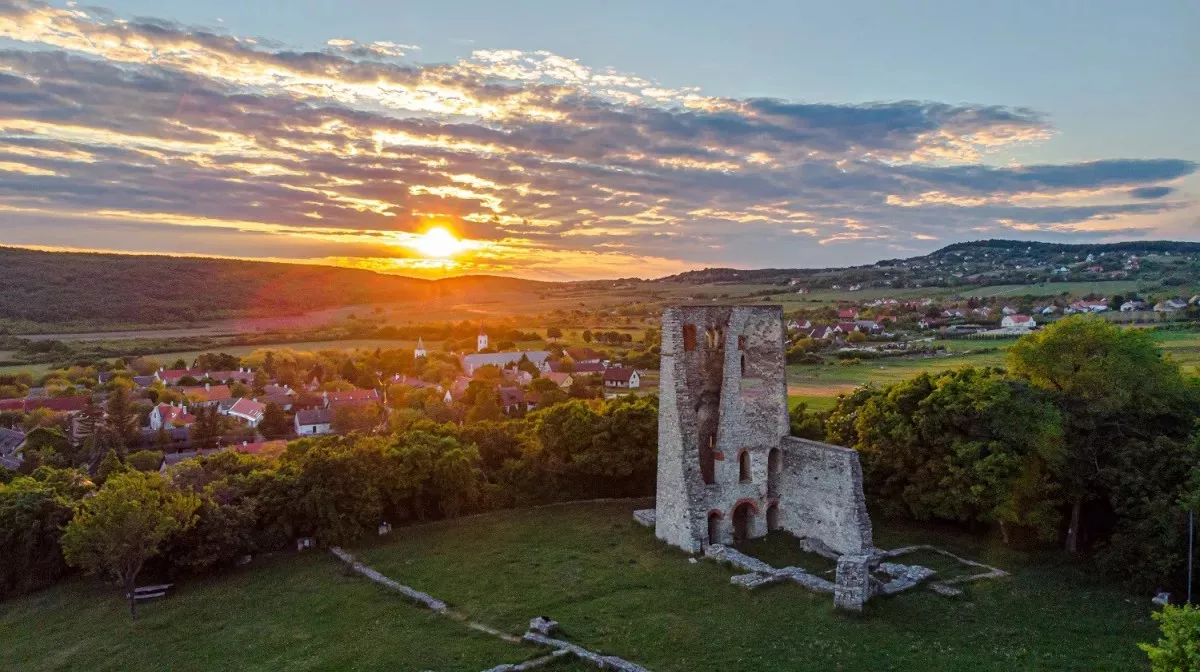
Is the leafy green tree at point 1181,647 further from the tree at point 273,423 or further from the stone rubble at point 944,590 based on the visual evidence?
the tree at point 273,423

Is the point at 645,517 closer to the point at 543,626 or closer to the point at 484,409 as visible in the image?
the point at 543,626

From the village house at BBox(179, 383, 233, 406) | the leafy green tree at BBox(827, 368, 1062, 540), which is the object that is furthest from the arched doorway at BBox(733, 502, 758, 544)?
the village house at BBox(179, 383, 233, 406)

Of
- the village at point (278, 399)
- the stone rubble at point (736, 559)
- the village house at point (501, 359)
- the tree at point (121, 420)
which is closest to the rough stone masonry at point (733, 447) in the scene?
the stone rubble at point (736, 559)

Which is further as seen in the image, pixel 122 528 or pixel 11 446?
pixel 11 446

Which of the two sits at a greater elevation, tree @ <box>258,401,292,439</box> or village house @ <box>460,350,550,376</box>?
village house @ <box>460,350,550,376</box>

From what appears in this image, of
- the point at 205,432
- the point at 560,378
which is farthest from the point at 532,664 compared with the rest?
the point at 560,378

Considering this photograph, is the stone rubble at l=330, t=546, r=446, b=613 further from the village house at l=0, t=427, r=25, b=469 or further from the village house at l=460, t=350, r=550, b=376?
the village house at l=460, t=350, r=550, b=376
